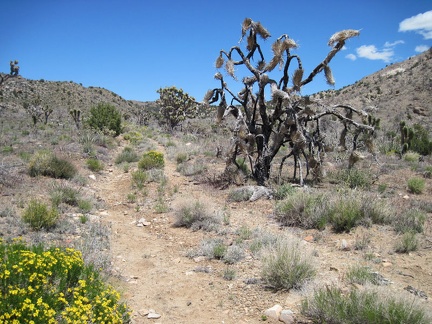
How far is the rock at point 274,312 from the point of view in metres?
4.19

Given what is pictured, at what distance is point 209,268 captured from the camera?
5.63 meters

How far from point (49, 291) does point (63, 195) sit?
510 centimetres

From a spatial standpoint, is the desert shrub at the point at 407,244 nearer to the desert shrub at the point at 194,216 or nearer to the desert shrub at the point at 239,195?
the desert shrub at the point at 194,216

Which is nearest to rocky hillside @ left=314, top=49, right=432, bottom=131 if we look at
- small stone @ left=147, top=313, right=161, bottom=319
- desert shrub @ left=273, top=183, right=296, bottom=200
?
desert shrub @ left=273, top=183, right=296, bottom=200

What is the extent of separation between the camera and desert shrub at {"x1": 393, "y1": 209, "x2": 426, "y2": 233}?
22.0 feet

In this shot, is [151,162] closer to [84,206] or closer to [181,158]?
[181,158]

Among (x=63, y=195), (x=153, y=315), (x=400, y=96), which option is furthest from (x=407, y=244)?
(x=400, y=96)

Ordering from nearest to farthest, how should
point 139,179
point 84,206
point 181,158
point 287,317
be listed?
point 287,317
point 84,206
point 139,179
point 181,158

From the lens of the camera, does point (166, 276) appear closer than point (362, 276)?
No

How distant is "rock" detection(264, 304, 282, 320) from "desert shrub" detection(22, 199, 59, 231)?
14.6 ft

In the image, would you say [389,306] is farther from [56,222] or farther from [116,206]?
[116,206]

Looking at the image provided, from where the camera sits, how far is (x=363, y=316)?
359 cm

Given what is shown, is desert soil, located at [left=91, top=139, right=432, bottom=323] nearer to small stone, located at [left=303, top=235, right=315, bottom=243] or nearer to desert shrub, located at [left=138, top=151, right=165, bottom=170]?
small stone, located at [left=303, top=235, right=315, bottom=243]

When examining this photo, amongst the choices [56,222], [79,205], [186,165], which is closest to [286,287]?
[56,222]
